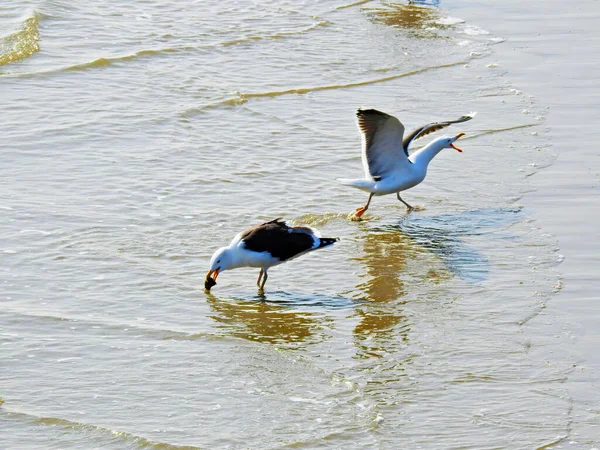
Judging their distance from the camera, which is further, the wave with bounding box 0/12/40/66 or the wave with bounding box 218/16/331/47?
the wave with bounding box 218/16/331/47

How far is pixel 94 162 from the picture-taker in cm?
1039

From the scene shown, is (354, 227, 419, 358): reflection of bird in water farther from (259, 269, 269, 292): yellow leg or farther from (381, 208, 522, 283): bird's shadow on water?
(259, 269, 269, 292): yellow leg

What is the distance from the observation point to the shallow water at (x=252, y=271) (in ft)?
19.9

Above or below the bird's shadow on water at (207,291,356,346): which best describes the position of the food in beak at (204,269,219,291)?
above

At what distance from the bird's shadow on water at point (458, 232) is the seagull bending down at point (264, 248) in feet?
3.62

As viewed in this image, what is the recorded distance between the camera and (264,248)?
7.74m

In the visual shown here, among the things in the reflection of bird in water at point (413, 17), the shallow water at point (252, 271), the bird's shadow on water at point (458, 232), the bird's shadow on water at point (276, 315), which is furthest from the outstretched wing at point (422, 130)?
the reflection of bird in water at point (413, 17)

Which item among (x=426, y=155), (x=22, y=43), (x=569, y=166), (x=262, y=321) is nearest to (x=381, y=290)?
(x=262, y=321)

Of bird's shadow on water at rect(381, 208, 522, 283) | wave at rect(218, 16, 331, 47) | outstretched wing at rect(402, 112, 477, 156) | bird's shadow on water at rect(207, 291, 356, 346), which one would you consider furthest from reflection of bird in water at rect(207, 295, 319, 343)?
wave at rect(218, 16, 331, 47)

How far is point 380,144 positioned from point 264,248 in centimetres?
223

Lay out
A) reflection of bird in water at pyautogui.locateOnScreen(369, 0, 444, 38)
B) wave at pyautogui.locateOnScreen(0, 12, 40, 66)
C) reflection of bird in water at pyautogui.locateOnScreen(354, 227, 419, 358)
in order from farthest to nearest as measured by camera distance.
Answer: reflection of bird in water at pyautogui.locateOnScreen(369, 0, 444, 38) < wave at pyautogui.locateOnScreen(0, 12, 40, 66) < reflection of bird in water at pyautogui.locateOnScreen(354, 227, 419, 358)

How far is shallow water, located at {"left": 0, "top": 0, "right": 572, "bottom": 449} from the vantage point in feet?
19.9

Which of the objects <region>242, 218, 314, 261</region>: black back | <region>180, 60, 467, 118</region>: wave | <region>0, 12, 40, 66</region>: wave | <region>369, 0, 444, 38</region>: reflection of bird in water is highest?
<region>0, 12, 40, 66</region>: wave

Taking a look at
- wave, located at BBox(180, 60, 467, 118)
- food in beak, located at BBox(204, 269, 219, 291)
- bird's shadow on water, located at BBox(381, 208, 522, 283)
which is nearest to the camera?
food in beak, located at BBox(204, 269, 219, 291)
